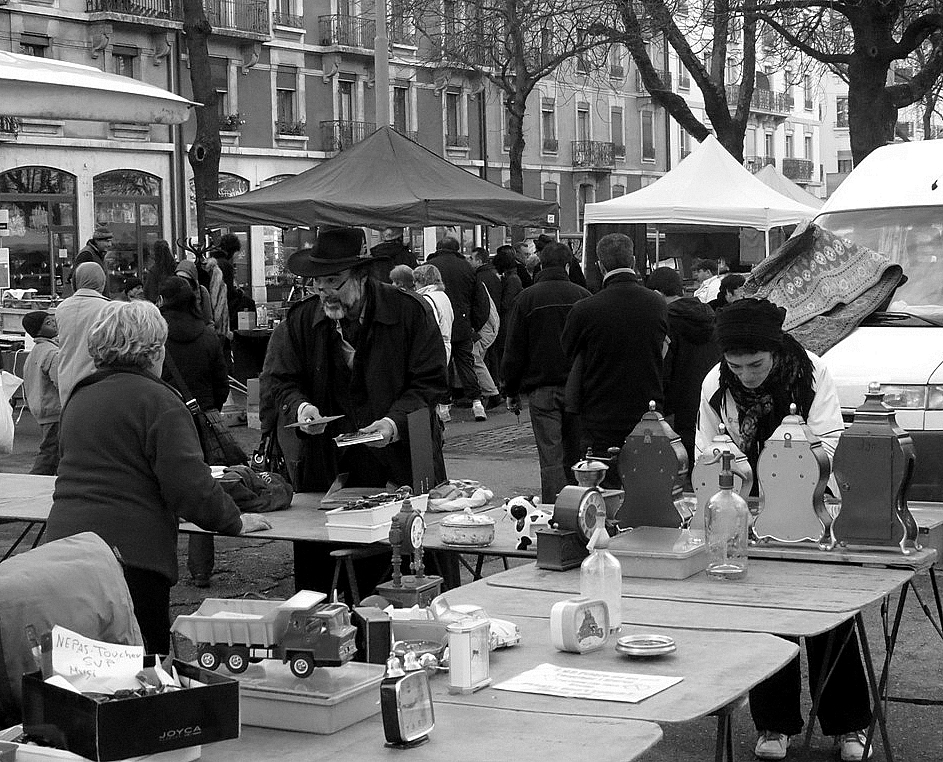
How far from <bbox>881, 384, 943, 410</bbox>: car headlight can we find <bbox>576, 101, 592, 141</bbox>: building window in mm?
43348

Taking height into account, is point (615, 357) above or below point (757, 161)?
below

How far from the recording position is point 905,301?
30.5 ft

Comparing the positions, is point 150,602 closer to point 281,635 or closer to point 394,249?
point 281,635

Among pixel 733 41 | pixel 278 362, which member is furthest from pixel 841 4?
pixel 278 362

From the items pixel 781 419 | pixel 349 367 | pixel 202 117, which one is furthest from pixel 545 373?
pixel 202 117

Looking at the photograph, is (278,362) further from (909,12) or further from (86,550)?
(909,12)

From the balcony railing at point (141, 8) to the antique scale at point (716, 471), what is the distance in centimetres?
3012

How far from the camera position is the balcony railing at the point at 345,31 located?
132 feet

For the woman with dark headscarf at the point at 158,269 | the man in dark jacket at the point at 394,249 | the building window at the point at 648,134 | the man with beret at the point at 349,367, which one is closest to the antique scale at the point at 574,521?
the man with beret at the point at 349,367

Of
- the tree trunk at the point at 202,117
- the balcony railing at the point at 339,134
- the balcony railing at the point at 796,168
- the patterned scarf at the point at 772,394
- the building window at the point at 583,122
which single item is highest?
the building window at the point at 583,122

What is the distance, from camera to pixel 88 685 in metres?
2.79

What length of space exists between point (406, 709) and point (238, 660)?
45 cm

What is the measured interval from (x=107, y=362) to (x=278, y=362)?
168 cm

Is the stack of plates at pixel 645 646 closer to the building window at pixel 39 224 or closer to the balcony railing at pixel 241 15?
the building window at pixel 39 224
